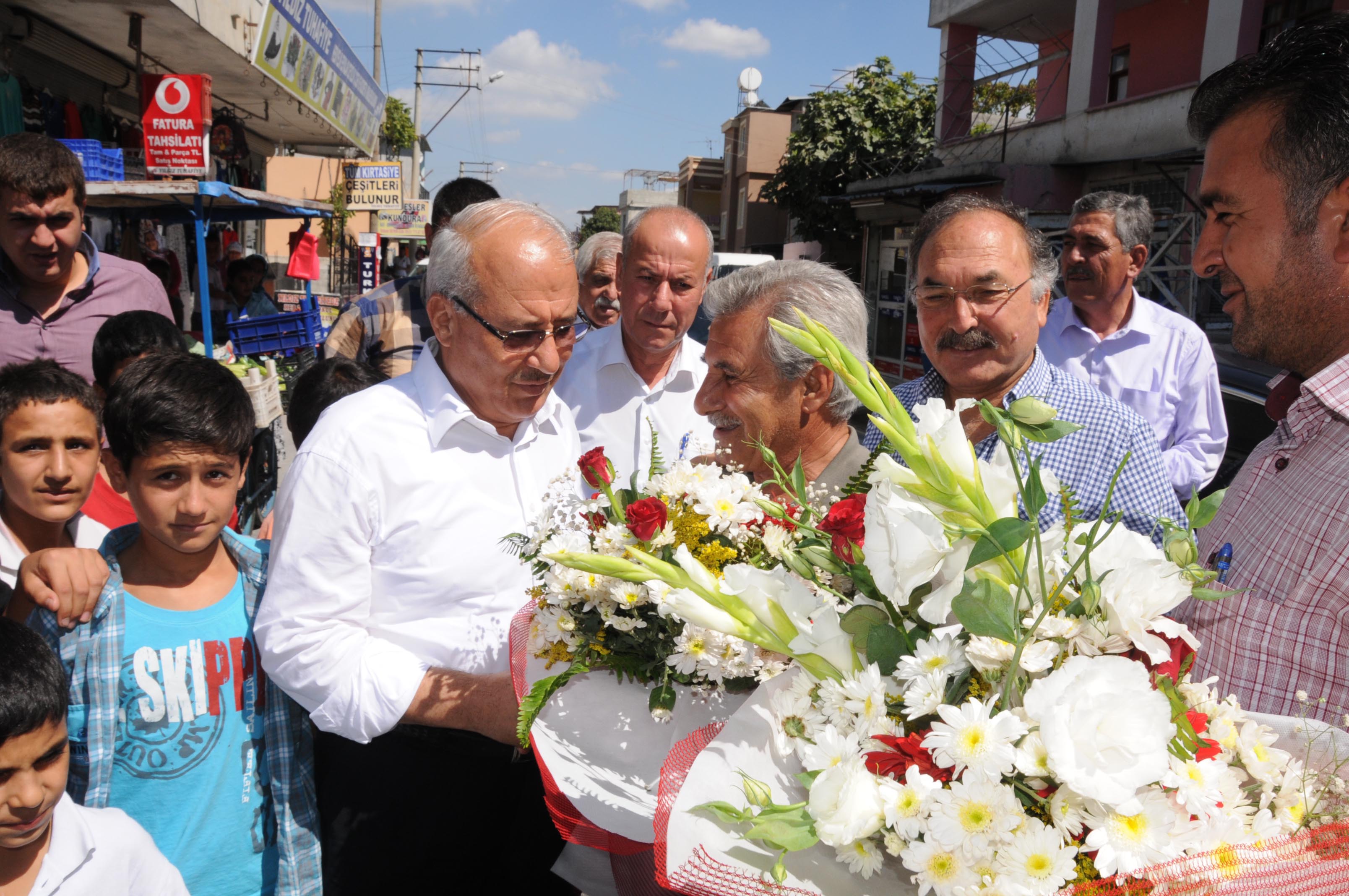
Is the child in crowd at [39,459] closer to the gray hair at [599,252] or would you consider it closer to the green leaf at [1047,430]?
the green leaf at [1047,430]

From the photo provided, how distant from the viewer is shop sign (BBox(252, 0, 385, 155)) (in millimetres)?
10492

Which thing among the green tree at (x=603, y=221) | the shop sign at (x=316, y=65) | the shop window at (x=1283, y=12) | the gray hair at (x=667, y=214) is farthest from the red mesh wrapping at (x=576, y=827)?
the green tree at (x=603, y=221)

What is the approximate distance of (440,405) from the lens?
2.09 metres

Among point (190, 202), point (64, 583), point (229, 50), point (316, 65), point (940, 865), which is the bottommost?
point (64, 583)

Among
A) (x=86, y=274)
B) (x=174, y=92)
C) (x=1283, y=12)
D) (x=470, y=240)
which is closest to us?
(x=470, y=240)

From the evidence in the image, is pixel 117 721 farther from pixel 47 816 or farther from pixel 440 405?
pixel 440 405

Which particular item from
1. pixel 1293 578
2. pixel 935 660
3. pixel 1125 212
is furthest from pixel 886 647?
pixel 1125 212

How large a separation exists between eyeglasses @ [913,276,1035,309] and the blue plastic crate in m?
8.48

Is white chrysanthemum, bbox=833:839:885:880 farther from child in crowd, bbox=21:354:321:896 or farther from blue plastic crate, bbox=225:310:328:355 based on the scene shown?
blue plastic crate, bbox=225:310:328:355

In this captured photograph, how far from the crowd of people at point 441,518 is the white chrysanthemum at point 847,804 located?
2.18ft

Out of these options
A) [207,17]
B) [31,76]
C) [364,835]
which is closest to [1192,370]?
[364,835]

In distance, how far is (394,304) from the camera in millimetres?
4477

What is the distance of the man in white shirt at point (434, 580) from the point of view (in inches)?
71.9

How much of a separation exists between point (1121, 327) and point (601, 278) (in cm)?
263
